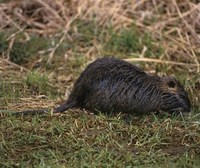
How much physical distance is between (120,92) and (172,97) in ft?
1.94

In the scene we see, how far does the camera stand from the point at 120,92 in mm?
3820

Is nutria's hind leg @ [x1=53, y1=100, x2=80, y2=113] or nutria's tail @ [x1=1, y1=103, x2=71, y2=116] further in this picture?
nutria's hind leg @ [x1=53, y1=100, x2=80, y2=113]

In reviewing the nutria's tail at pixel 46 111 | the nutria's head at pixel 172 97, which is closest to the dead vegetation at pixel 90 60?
the nutria's tail at pixel 46 111

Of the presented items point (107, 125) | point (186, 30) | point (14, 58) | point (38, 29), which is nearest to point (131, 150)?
point (107, 125)

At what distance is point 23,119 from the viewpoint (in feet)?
11.9

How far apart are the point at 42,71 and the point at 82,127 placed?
188 cm

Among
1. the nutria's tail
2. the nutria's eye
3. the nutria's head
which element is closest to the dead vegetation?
the nutria's tail

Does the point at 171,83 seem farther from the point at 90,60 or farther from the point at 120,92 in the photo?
the point at 90,60

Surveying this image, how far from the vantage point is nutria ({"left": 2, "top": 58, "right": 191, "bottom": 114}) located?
3803 mm

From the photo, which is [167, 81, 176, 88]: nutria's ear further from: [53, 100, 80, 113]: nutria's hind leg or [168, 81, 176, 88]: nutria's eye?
[53, 100, 80, 113]: nutria's hind leg

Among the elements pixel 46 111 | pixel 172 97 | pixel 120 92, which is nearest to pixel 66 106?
pixel 46 111

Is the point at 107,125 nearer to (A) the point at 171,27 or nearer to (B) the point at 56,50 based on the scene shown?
(B) the point at 56,50

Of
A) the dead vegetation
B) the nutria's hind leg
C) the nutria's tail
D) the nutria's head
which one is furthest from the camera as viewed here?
the nutria's head

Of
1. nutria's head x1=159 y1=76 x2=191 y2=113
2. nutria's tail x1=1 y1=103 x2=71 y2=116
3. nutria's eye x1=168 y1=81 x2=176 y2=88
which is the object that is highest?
nutria's eye x1=168 y1=81 x2=176 y2=88
